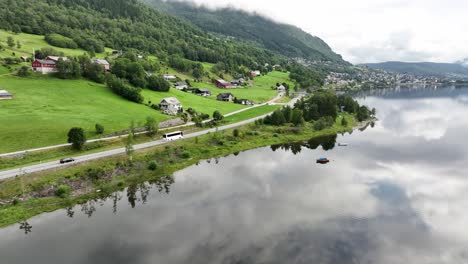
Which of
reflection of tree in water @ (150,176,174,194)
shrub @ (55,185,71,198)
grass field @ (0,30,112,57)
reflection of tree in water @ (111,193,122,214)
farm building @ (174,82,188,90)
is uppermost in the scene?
grass field @ (0,30,112,57)

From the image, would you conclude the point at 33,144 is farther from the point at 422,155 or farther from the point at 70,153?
the point at 422,155

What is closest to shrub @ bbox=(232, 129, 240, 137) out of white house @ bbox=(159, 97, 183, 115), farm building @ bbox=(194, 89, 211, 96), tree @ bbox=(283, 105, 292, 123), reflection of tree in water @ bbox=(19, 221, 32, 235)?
white house @ bbox=(159, 97, 183, 115)

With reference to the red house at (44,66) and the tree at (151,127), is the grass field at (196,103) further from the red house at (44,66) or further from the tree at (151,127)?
the red house at (44,66)

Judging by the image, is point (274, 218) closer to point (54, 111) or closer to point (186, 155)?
point (186, 155)

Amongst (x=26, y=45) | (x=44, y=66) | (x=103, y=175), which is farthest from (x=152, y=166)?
(x=26, y=45)

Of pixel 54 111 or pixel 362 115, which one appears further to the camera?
pixel 362 115

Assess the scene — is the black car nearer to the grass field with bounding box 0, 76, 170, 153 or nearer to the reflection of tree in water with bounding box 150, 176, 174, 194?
the grass field with bounding box 0, 76, 170, 153
